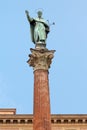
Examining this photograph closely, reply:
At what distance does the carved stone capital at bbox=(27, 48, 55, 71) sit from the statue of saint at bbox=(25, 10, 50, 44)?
A: 105 centimetres

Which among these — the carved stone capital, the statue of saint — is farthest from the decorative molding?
the carved stone capital

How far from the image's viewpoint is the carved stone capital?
27.2m

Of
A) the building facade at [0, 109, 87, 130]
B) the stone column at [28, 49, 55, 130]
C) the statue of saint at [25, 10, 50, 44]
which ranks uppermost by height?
the statue of saint at [25, 10, 50, 44]

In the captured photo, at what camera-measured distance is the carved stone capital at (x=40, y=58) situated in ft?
89.4

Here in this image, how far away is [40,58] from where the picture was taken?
27328 mm

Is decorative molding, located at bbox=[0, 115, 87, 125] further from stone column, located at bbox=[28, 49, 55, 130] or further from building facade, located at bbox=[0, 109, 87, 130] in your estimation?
stone column, located at bbox=[28, 49, 55, 130]

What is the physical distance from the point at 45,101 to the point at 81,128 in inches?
1097

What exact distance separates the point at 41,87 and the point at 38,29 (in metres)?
3.84

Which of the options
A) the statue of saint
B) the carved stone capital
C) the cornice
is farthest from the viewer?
the cornice

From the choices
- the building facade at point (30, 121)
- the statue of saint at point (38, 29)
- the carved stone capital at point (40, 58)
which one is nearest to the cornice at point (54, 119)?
the building facade at point (30, 121)

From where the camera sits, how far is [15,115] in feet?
170

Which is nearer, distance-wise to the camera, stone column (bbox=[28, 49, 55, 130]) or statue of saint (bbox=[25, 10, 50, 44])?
stone column (bbox=[28, 49, 55, 130])

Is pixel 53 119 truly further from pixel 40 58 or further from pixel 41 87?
pixel 41 87

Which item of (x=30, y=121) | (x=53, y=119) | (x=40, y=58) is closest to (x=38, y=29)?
(x=40, y=58)
